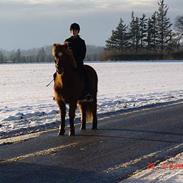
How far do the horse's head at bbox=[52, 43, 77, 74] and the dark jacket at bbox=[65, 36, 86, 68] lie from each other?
2.11 feet

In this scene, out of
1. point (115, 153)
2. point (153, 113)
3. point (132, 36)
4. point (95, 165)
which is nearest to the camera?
point (95, 165)

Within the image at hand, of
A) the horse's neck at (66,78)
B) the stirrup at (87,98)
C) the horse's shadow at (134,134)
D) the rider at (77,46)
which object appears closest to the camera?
the horse's shadow at (134,134)

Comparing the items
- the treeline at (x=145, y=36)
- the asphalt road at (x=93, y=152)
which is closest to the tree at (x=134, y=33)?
the treeline at (x=145, y=36)

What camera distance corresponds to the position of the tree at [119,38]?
107 m

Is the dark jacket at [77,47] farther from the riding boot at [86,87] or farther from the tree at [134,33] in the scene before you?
the tree at [134,33]

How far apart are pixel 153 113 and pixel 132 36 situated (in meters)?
92.6

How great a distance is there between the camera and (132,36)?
108 metres

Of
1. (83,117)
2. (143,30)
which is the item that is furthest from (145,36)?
(83,117)

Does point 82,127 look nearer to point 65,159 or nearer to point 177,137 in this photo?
point 177,137

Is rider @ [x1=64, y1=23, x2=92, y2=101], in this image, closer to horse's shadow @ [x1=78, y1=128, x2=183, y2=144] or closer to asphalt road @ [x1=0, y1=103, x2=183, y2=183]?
horse's shadow @ [x1=78, y1=128, x2=183, y2=144]

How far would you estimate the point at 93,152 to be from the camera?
9773 mm

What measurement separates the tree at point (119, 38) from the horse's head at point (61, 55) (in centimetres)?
9562

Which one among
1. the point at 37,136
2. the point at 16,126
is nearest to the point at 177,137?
the point at 37,136

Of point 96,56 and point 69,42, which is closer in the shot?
point 69,42
